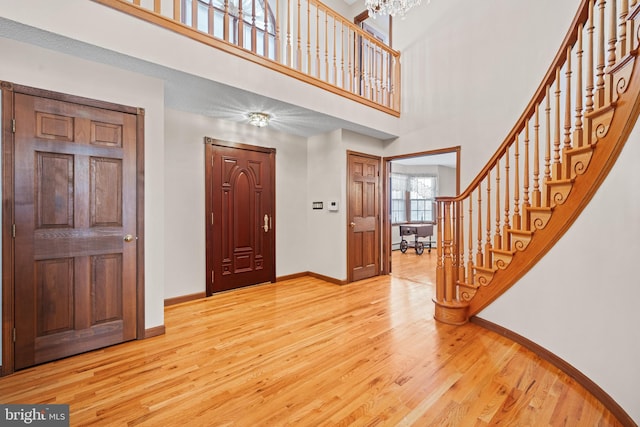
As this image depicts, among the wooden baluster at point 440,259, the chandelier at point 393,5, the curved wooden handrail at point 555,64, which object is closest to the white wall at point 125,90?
the chandelier at point 393,5

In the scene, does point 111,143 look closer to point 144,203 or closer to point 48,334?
point 144,203

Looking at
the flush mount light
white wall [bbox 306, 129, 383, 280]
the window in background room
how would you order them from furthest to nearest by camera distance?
the window in background room → white wall [bbox 306, 129, 383, 280] → the flush mount light

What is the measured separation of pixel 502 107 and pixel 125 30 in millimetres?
4043

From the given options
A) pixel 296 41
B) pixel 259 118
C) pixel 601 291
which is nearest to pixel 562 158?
pixel 601 291

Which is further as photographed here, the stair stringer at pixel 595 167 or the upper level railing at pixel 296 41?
the upper level railing at pixel 296 41

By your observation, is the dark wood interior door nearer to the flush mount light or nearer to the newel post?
the flush mount light

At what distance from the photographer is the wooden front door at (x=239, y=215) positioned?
3881mm

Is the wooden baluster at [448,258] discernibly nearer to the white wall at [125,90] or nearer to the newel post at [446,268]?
the newel post at [446,268]

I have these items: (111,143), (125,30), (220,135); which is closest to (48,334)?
(111,143)

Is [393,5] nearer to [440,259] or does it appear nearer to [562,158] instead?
[562,158]

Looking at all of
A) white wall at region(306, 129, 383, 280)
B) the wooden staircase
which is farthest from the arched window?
the wooden staircase

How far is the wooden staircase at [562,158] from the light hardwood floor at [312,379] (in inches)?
18.9

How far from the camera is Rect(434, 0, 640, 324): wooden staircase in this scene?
178cm

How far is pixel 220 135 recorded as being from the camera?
394 centimetres
